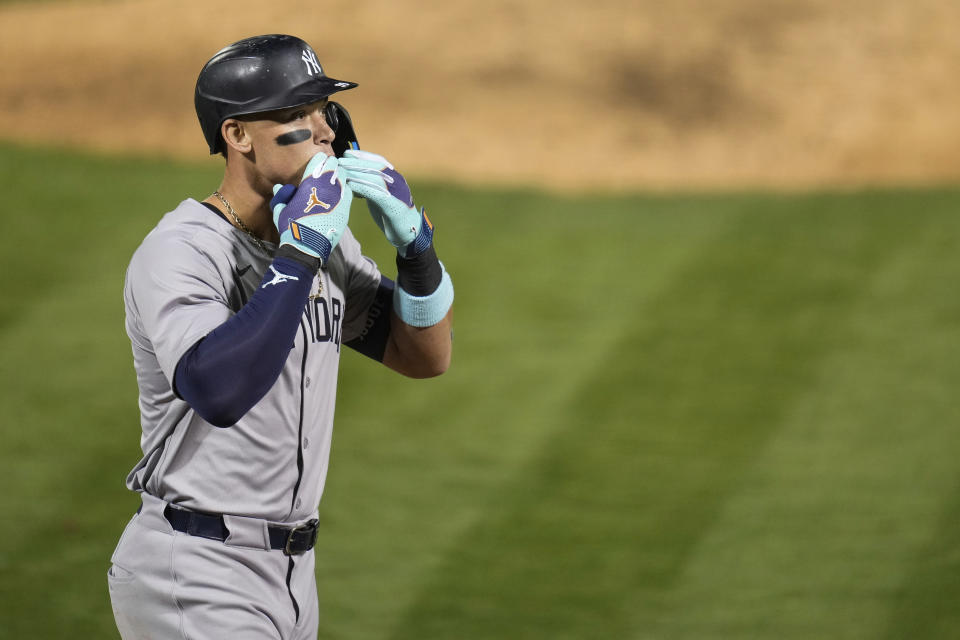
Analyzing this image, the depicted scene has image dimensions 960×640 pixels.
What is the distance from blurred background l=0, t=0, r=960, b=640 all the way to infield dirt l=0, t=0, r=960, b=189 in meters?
0.03

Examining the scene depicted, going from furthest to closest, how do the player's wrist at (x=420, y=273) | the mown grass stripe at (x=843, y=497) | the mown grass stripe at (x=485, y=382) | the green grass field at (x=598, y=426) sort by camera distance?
the mown grass stripe at (x=485, y=382) → the green grass field at (x=598, y=426) → the mown grass stripe at (x=843, y=497) → the player's wrist at (x=420, y=273)

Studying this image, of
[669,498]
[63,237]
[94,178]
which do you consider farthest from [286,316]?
[94,178]

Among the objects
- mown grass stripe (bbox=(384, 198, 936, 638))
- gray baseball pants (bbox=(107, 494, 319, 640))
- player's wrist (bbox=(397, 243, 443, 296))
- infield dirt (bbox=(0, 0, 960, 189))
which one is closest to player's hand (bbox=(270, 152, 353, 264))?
player's wrist (bbox=(397, 243, 443, 296))

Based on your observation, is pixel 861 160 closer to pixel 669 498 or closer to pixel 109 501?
pixel 669 498

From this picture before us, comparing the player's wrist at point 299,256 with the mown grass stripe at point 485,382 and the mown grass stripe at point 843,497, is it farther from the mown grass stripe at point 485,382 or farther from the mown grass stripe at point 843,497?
the mown grass stripe at point 843,497

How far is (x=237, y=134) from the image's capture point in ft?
9.27

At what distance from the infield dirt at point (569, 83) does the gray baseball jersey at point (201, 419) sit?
6211 mm

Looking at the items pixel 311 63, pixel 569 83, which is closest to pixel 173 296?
pixel 311 63

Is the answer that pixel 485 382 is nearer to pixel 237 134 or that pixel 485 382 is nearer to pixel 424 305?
pixel 424 305

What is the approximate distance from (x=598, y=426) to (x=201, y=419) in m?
3.59

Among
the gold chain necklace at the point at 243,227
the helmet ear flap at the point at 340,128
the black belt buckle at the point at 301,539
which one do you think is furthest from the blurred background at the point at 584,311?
the helmet ear flap at the point at 340,128

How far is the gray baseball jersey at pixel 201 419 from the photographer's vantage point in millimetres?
2660

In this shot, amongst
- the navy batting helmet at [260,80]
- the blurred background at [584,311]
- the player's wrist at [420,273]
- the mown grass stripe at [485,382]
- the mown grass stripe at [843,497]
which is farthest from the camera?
the mown grass stripe at [485,382]

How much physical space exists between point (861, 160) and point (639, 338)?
10.5ft
